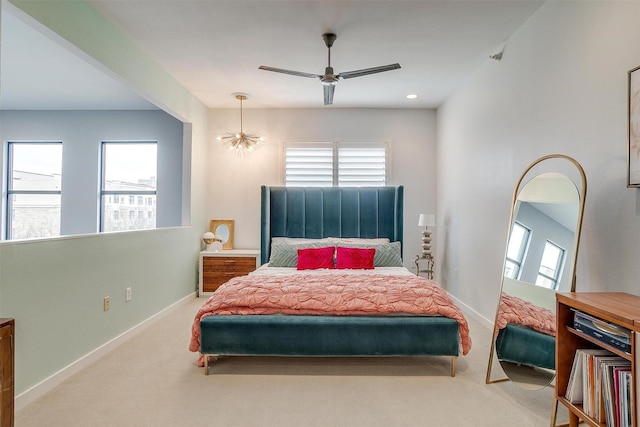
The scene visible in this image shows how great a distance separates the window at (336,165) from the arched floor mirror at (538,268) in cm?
299

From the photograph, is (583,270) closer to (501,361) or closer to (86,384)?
(501,361)

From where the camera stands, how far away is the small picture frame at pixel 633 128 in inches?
76.5

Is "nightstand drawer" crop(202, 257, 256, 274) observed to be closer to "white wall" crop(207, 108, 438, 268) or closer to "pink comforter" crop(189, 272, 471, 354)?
"white wall" crop(207, 108, 438, 268)

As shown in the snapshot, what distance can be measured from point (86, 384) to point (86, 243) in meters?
1.05

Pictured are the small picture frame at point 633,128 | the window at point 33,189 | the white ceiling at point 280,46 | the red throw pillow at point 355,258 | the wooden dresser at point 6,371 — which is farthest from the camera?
the window at point 33,189

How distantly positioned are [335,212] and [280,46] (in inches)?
95.4

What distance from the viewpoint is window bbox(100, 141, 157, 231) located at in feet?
19.1

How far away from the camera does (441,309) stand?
2.85 metres

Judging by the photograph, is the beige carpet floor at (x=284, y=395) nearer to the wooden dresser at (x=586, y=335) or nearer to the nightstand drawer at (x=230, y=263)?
the wooden dresser at (x=586, y=335)

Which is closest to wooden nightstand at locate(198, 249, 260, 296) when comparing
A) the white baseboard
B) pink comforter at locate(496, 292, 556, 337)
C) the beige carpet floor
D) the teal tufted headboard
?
the teal tufted headboard

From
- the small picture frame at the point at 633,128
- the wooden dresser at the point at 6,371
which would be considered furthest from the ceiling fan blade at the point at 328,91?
the wooden dresser at the point at 6,371

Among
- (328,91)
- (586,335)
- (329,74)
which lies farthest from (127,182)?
(586,335)

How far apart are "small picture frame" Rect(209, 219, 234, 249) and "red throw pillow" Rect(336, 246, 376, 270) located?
1.97 metres

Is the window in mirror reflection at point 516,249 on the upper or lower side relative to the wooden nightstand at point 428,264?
upper
